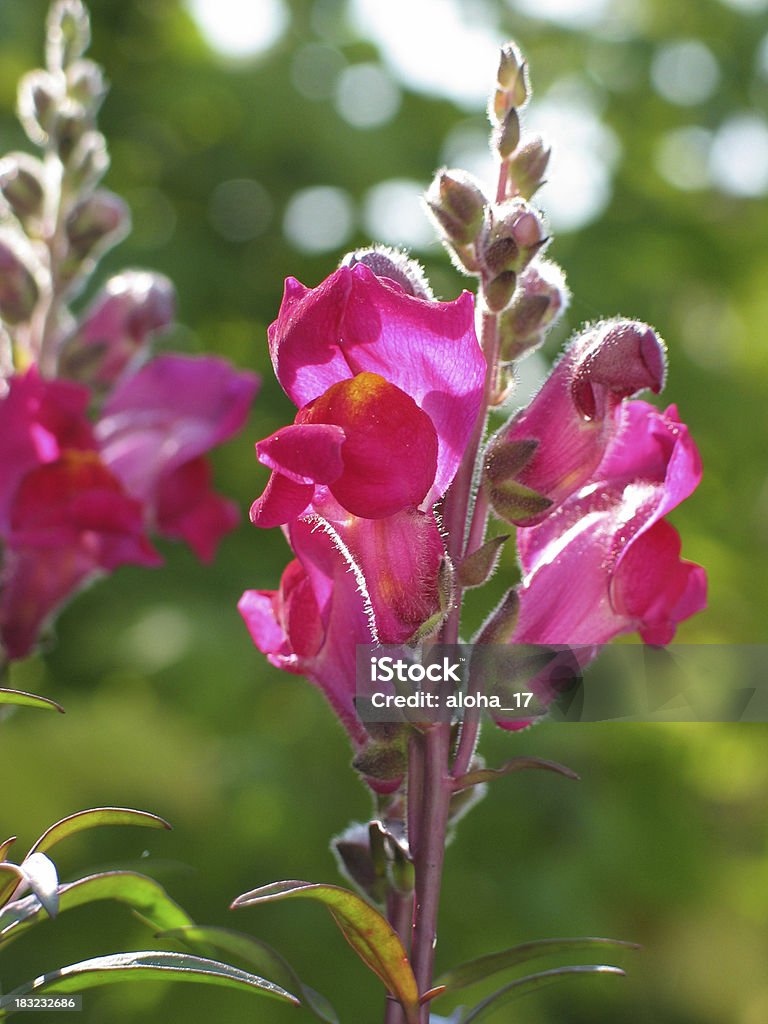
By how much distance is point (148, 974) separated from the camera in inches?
22.0

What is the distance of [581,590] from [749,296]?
2583mm

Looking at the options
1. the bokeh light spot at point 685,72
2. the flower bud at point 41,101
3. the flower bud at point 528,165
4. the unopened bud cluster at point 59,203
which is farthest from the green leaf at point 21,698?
the bokeh light spot at point 685,72

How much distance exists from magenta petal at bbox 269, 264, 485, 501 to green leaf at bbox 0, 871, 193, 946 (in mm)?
278

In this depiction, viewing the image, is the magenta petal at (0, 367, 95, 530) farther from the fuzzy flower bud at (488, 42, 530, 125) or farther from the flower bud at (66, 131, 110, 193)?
the fuzzy flower bud at (488, 42, 530, 125)

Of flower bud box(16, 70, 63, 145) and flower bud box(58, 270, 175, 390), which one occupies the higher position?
flower bud box(16, 70, 63, 145)

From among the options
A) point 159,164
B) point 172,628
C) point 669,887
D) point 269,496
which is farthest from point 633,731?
point 269,496

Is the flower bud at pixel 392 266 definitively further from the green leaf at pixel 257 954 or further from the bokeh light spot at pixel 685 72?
the bokeh light spot at pixel 685 72

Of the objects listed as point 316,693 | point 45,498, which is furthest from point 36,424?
point 316,693

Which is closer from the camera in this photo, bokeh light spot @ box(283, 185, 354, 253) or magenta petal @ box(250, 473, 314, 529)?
magenta petal @ box(250, 473, 314, 529)

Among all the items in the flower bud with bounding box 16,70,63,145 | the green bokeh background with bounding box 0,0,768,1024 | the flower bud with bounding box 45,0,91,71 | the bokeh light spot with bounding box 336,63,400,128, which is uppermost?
the bokeh light spot with bounding box 336,63,400,128

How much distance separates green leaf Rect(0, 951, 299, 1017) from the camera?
0.53 meters

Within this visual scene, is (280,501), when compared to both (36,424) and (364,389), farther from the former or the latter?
(36,424)

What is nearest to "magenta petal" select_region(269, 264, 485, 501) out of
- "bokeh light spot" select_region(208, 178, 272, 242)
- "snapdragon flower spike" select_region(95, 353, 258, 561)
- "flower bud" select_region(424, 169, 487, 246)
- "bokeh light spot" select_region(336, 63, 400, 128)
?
"flower bud" select_region(424, 169, 487, 246)

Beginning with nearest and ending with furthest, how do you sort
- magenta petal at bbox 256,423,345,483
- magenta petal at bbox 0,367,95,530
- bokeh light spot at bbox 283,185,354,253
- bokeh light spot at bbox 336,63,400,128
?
magenta petal at bbox 256,423,345,483 < magenta petal at bbox 0,367,95,530 < bokeh light spot at bbox 283,185,354,253 < bokeh light spot at bbox 336,63,400,128
